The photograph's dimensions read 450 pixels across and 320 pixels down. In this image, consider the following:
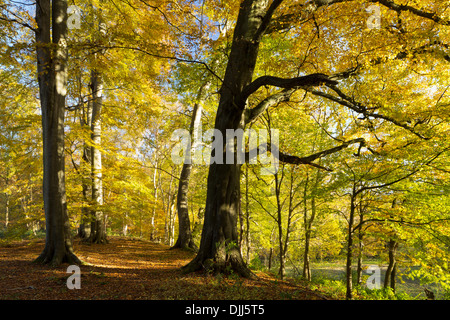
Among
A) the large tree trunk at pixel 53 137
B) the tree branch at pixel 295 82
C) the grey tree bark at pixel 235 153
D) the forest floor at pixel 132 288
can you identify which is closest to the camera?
the forest floor at pixel 132 288

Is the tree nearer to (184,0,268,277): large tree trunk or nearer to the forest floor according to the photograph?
(184,0,268,277): large tree trunk

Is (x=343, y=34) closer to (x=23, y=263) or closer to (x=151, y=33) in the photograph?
(x=151, y=33)

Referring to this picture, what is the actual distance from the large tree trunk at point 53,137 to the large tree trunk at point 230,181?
10.8ft

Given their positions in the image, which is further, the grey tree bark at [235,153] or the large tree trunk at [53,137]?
the large tree trunk at [53,137]

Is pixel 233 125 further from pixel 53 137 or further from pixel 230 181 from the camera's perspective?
pixel 53 137

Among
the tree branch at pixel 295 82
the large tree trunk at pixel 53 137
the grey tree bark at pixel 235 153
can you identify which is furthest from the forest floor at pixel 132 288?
the tree branch at pixel 295 82

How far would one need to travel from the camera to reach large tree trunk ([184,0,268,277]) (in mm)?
4402

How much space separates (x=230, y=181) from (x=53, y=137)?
447 cm

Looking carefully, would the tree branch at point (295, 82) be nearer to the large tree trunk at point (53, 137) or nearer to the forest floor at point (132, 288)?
the forest floor at point (132, 288)

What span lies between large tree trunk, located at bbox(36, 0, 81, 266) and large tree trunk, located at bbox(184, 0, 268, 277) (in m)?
3.28

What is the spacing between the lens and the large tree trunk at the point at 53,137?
5.33 m

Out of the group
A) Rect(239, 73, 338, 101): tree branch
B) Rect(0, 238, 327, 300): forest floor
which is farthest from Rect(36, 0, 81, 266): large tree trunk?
Rect(239, 73, 338, 101): tree branch

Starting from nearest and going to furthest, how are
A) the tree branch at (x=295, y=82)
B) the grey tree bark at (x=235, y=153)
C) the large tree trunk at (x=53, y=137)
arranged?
the tree branch at (x=295, y=82)
the grey tree bark at (x=235, y=153)
the large tree trunk at (x=53, y=137)

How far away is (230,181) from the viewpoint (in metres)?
4.65
